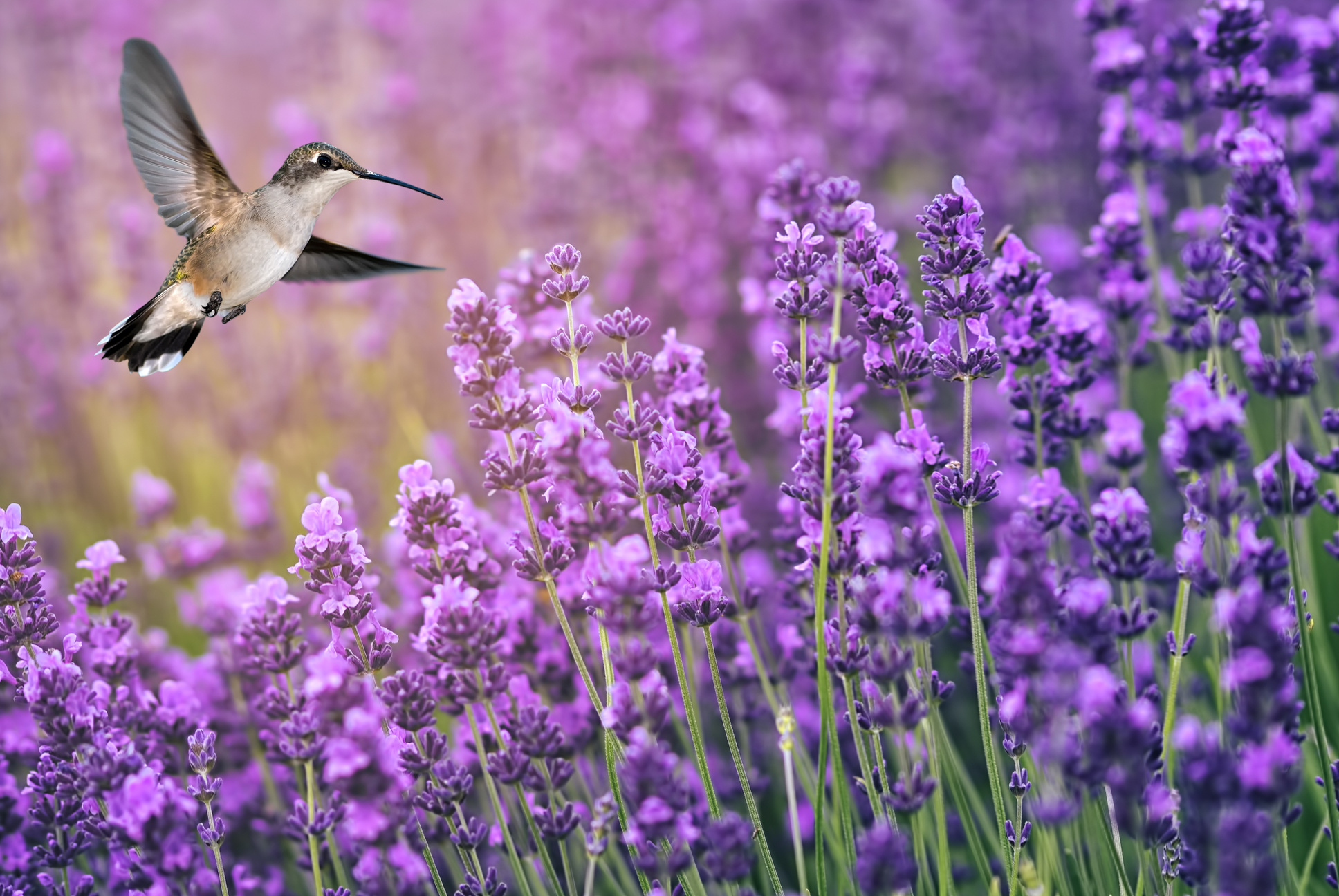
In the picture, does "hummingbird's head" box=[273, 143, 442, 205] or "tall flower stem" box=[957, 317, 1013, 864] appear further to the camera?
"hummingbird's head" box=[273, 143, 442, 205]

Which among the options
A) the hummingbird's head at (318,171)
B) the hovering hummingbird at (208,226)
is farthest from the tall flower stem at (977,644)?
the hummingbird's head at (318,171)

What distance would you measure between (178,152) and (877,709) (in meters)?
1.92

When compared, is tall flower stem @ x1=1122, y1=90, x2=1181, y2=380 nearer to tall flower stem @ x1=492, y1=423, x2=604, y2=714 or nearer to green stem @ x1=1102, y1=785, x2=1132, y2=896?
green stem @ x1=1102, y1=785, x2=1132, y2=896

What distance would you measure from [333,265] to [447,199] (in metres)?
5.27

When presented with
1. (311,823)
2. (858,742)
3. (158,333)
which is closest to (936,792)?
(858,742)

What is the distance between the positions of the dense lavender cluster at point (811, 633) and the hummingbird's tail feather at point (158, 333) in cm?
46

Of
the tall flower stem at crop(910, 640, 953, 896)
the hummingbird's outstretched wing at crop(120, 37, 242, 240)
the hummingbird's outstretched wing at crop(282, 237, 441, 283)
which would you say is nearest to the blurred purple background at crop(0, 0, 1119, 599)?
the hummingbird's outstretched wing at crop(282, 237, 441, 283)

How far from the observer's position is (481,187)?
772 cm

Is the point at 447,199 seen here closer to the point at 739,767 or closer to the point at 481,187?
the point at 481,187

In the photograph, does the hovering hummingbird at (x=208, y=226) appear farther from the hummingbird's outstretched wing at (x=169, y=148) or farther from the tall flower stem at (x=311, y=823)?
the tall flower stem at (x=311, y=823)

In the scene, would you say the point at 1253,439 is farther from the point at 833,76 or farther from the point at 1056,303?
the point at 833,76

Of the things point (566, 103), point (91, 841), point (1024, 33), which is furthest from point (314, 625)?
point (1024, 33)

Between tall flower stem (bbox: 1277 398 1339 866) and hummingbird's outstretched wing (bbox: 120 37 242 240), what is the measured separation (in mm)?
2086

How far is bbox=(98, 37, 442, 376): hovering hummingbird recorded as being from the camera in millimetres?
2303
